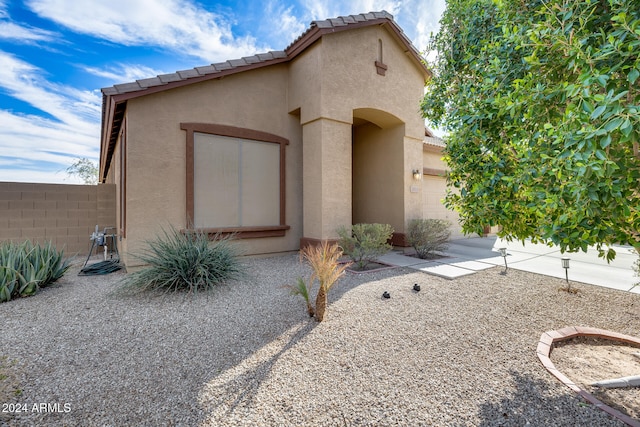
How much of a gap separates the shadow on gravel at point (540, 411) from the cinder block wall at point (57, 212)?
1083 cm

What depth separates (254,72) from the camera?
830 centimetres

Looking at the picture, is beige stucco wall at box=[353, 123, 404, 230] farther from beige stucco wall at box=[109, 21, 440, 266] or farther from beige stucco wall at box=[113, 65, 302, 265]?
beige stucco wall at box=[113, 65, 302, 265]

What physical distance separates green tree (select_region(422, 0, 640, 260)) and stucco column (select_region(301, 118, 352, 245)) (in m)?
4.46

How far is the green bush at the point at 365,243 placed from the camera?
7117 mm

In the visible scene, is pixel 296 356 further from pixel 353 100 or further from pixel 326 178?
pixel 353 100

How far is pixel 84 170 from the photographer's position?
2603 centimetres

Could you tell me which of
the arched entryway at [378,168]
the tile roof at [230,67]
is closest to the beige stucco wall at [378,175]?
the arched entryway at [378,168]

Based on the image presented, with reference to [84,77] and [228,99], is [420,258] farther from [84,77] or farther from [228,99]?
[84,77]

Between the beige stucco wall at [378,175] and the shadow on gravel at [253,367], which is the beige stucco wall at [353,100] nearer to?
the beige stucco wall at [378,175]

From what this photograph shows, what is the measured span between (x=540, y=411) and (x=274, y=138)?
26.4ft

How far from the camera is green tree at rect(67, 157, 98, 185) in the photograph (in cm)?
2566

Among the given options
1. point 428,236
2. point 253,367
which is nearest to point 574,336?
point 253,367

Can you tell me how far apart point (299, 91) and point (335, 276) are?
6756 mm

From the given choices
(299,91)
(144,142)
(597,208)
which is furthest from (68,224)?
(597,208)
